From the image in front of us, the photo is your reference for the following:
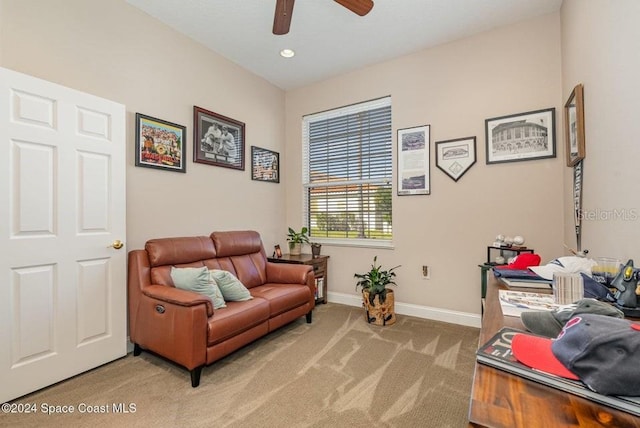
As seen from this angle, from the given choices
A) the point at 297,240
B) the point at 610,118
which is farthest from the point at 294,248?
the point at 610,118

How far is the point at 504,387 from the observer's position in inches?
24.5

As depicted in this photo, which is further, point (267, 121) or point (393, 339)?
point (267, 121)

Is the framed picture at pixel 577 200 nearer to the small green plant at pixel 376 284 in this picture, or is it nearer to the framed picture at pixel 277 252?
the small green plant at pixel 376 284

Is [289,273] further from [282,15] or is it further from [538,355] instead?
[538,355]

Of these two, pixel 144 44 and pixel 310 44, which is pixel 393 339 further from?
pixel 144 44

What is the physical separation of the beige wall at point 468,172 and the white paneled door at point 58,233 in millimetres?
2582

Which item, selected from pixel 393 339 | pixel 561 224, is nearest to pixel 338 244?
pixel 393 339

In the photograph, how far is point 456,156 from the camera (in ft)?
10.2

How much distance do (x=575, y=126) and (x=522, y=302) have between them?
167 cm

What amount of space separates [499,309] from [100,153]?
2750 millimetres

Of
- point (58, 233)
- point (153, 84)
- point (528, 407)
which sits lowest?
point (528, 407)

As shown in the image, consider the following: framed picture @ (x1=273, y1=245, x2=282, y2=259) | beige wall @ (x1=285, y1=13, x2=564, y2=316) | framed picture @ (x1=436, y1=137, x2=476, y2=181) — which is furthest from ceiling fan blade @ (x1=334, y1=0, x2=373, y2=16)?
framed picture @ (x1=273, y1=245, x2=282, y2=259)

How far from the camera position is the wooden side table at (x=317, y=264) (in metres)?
3.56

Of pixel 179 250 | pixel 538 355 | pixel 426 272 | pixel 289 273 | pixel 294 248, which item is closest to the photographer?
pixel 538 355
